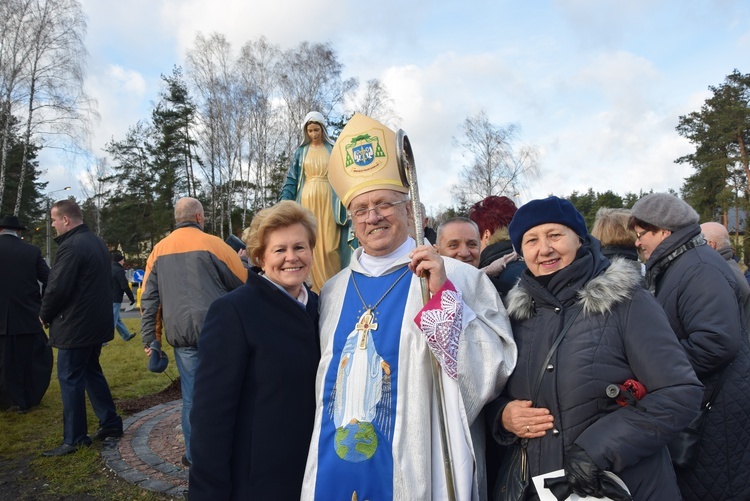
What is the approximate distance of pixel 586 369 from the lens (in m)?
2.07

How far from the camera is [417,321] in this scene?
7.23 feet

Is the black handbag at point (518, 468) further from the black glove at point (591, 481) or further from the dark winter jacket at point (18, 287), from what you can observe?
the dark winter jacket at point (18, 287)

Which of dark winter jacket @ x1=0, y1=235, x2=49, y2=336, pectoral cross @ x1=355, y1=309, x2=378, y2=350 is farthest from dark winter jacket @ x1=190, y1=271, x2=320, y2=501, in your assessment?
dark winter jacket @ x1=0, y1=235, x2=49, y2=336

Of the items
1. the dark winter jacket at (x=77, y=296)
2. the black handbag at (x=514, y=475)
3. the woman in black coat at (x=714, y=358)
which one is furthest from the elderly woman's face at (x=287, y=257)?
the dark winter jacket at (x=77, y=296)

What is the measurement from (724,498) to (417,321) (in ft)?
6.51

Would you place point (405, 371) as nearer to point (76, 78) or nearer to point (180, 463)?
point (180, 463)

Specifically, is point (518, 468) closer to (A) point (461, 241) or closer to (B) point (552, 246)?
(B) point (552, 246)

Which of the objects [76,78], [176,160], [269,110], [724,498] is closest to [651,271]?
[724,498]

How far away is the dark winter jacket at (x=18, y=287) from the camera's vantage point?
7.16m

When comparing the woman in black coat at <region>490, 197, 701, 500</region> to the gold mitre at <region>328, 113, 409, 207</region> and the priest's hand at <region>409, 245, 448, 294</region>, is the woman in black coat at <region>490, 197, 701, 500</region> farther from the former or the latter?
the gold mitre at <region>328, 113, 409, 207</region>

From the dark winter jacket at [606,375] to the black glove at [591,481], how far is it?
34 millimetres

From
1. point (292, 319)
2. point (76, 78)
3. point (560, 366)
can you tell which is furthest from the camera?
point (76, 78)

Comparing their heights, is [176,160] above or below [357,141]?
above

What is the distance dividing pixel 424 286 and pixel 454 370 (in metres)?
0.36
